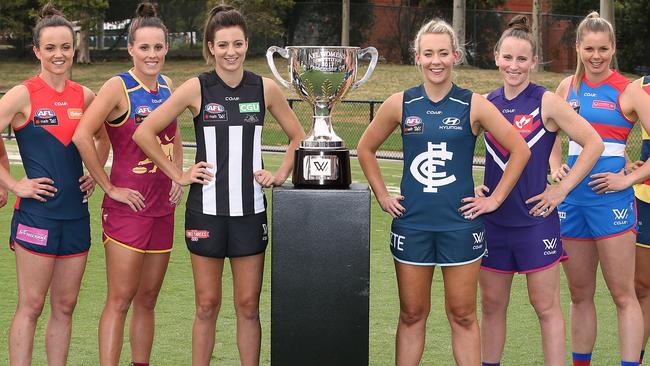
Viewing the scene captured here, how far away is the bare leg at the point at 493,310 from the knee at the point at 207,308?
139cm

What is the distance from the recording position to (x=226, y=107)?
18.1ft

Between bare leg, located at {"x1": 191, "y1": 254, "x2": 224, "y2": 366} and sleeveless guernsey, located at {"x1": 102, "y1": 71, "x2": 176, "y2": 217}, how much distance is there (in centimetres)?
42

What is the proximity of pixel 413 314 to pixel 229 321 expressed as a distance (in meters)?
2.54

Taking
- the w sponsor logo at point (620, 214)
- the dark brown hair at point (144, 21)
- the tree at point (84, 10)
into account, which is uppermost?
the tree at point (84, 10)

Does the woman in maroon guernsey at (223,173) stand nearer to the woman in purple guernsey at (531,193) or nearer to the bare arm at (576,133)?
the woman in purple guernsey at (531,193)

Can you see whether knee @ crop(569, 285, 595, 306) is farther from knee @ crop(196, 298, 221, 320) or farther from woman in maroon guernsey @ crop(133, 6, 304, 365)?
knee @ crop(196, 298, 221, 320)

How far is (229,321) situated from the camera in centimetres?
772

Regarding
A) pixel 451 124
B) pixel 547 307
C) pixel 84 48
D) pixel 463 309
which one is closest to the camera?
pixel 451 124

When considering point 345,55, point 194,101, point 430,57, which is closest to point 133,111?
point 194,101

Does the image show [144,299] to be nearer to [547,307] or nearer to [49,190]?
[49,190]

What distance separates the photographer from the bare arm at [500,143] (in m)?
5.33

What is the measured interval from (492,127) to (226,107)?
1.32 meters

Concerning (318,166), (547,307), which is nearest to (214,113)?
(318,166)

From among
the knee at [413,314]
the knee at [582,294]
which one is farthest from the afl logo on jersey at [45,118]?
the knee at [582,294]
